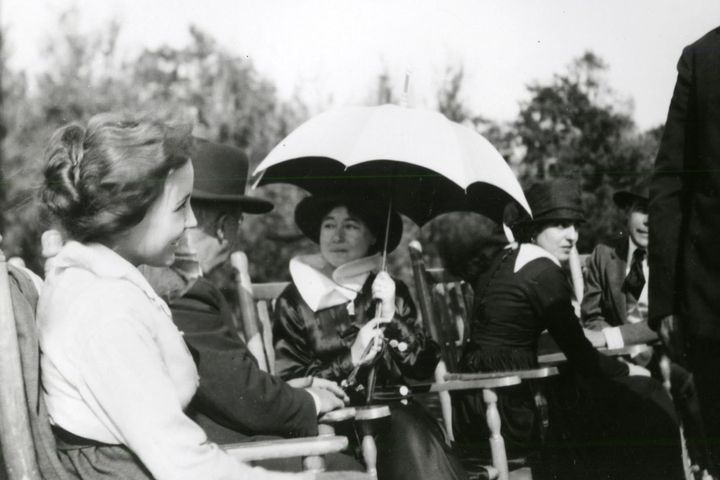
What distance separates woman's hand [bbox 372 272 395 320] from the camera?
3398mm

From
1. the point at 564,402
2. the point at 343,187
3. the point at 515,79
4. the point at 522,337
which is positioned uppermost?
the point at 515,79

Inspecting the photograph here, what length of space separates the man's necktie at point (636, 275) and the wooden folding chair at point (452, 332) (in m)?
1.12

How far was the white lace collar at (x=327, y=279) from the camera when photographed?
3633 millimetres

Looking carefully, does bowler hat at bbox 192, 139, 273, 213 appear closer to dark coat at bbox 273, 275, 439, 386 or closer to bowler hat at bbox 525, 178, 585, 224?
dark coat at bbox 273, 275, 439, 386

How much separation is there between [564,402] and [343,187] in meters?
1.46

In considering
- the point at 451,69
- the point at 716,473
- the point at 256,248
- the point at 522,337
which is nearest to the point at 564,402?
the point at 522,337

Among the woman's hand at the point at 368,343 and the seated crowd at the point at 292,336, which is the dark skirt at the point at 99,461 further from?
the woman's hand at the point at 368,343

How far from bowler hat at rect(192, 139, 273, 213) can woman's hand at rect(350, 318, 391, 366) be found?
2.18 ft

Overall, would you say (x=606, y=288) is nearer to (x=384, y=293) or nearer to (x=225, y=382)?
(x=384, y=293)

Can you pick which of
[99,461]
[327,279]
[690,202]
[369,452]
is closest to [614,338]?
[327,279]

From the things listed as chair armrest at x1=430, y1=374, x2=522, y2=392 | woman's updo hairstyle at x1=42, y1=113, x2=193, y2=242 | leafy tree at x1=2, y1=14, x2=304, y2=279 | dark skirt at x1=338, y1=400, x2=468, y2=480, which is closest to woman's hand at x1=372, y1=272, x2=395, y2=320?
chair armrest at x1=430, y1=374, x2=522, y2=392

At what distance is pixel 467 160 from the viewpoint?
3396 mm

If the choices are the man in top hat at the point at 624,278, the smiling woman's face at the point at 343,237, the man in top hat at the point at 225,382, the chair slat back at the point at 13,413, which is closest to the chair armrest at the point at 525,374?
the smiling woman's face at the point at 343,237

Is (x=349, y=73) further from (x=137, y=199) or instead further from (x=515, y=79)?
(x=137, y=199)
